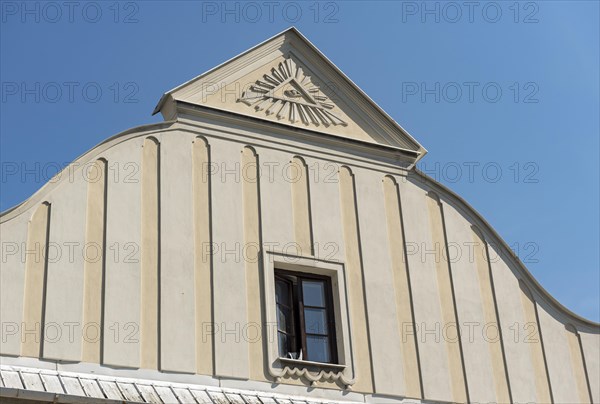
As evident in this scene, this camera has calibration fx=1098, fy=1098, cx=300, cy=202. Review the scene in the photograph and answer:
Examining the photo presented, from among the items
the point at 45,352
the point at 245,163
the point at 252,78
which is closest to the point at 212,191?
the point at 245,163

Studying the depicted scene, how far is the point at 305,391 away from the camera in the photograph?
1321 cm

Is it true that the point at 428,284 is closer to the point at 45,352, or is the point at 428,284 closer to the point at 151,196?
the point at 151,196

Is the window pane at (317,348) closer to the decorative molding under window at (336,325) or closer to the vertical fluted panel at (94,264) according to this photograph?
the decorative molding under window at (336,325)

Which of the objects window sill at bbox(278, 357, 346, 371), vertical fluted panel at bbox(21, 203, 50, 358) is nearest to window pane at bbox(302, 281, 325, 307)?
window sill at bbox(278, 357, 346, 371)

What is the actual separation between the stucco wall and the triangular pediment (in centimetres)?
33

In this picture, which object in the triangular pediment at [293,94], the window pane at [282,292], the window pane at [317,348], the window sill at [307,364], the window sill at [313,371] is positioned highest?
the triangular pediment at [293,94]

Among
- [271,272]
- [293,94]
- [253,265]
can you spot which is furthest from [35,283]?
[293,94]

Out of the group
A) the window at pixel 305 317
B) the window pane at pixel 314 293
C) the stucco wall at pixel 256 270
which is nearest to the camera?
the stucco wall at pixel 256 270

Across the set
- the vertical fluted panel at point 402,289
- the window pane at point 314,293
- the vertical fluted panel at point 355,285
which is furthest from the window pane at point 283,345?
the vertical fluted panel at point 402,289

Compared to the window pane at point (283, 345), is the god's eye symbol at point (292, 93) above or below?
above

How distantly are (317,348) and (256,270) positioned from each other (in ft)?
4.12

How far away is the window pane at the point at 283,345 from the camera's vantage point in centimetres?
1345

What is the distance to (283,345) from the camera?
44.4ft

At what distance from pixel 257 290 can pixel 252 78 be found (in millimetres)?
3153
